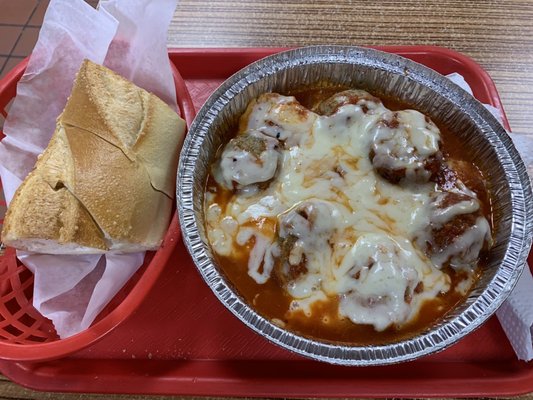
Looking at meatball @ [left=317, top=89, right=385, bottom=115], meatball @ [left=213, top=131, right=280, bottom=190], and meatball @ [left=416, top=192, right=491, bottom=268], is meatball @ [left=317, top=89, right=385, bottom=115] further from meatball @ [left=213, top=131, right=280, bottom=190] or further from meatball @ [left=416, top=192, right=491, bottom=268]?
meatball @ [left=416, top=192, right=491, bottom=268]

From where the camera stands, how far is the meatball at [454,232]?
1311mm

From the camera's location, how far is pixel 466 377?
4.57ft

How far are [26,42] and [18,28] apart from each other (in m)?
0.12

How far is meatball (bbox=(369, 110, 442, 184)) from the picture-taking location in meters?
1.37

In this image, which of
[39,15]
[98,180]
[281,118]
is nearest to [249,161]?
[281,118]

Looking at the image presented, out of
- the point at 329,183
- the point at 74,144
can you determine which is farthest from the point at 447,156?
the point at 74,144

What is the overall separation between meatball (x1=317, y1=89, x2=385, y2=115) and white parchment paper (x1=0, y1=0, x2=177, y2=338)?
51cm

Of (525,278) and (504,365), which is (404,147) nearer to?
(525,278)

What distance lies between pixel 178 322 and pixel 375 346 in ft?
1.99

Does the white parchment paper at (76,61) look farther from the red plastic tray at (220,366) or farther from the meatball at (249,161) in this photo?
the meatball at (249,161)

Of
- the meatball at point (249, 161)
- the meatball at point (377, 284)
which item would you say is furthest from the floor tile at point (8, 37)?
the meatball at point (377, 284)

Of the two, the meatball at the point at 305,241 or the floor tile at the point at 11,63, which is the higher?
the meatball at the point at 305,241

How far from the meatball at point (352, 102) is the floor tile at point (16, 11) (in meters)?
1.89

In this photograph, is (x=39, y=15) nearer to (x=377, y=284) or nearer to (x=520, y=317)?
(x=377, y=284)
